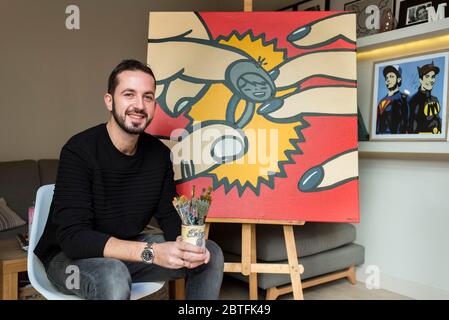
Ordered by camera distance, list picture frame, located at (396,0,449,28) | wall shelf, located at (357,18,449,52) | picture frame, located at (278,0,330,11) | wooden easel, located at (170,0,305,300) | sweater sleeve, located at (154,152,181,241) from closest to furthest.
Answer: sweater sleeve, located at (154,152,181,241), wooden easel, located at (170,0,305,300), wall shelf, located at (357,18,449,52), picture frame, located at (396,0,449,28), picture frame, located at (278,0,330,11)

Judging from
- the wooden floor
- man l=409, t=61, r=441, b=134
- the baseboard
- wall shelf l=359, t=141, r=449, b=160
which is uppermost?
man l=409, t=61, r=441, b=134

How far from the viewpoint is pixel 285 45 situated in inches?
72.4

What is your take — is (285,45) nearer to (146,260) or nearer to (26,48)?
(146,260)

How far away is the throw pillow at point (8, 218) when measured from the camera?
2.41m

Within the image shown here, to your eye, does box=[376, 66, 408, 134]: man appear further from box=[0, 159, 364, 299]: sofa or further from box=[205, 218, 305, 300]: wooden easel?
box=[205, 218, 305, 300]: wooden easel

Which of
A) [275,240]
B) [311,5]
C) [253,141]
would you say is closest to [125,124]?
[253,141]

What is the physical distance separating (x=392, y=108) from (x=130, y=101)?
1606mm

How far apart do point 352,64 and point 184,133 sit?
805 millimetres

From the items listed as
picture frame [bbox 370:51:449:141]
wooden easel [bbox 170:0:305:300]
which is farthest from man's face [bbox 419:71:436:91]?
wooden easel [bbox 170:0:305:300]

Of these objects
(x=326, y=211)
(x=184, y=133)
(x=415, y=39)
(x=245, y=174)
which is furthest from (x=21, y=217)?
(x=415, y=39)

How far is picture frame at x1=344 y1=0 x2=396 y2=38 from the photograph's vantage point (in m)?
2.40

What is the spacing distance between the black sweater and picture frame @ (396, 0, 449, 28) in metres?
1.68

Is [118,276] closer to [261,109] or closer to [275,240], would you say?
[261,109]

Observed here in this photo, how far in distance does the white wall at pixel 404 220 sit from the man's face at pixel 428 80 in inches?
5.7
